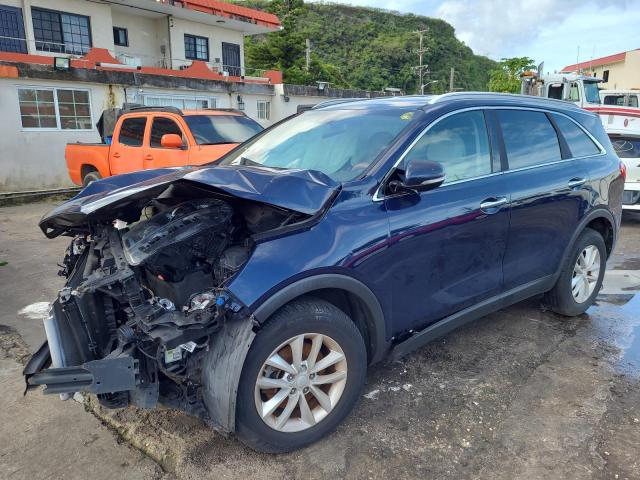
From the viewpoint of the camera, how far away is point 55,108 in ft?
42.9

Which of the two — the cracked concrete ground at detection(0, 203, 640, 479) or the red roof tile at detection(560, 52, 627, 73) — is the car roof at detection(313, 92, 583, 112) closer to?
the cracked concrete ground at detection(0, 203, 640, 479)

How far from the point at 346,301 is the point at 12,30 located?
20.0 metres

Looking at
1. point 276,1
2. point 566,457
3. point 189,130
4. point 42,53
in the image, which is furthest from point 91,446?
point 276,1

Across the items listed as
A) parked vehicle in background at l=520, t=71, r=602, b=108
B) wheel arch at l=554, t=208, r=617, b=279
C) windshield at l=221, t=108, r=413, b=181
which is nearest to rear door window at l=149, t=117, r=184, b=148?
windshield at l=221, t=108, r=413, b=181

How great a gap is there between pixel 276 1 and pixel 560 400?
119ft

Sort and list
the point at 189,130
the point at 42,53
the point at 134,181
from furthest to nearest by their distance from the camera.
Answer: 1. the point at 42,53
2. the point at 189,130
3. the point at 134,181

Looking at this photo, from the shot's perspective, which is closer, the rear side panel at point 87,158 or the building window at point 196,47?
the rear side panel at point 87,158

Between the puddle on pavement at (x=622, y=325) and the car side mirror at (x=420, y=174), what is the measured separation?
2.06 meters

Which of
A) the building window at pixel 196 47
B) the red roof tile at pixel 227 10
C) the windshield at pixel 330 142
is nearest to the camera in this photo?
the windshield at pixel 330 142

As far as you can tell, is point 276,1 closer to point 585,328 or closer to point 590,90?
point 590,90

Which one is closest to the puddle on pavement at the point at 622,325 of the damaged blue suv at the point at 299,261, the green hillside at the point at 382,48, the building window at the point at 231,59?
the damaged blue suv at the point at 299,261

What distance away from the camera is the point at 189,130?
7762 millimetres

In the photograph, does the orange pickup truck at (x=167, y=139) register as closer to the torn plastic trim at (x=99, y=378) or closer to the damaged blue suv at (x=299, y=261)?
the damaged blue suv at (x=299, y=261)

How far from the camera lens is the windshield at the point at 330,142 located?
3.04 metres
